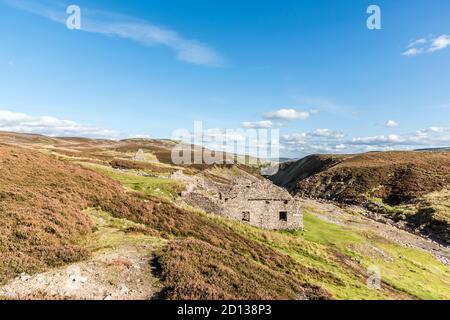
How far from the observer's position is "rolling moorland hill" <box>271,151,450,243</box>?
69625mm

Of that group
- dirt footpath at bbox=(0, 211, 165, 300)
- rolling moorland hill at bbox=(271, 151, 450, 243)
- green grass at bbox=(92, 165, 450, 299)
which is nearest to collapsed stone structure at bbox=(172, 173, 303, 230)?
green grass at bbox=(92, 165, 450, 299)

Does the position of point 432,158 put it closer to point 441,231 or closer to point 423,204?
point 423,204

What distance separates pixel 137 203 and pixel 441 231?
59.0 metres

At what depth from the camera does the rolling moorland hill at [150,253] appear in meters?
14.4

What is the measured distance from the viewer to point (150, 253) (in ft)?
61.0

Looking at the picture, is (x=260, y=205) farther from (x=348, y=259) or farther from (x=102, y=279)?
(x=102, y=279)

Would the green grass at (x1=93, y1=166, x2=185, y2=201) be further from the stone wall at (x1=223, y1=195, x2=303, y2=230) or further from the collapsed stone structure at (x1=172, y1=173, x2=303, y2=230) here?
the stone wall at (x1=223, y1=195, x2=303, y2=230)

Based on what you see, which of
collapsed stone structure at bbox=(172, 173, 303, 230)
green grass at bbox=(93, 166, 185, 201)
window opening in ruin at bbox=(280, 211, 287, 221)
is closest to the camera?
A: green grass at bbox=(93, 166, 185, 201)

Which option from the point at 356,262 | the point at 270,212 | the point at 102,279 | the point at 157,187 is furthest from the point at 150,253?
the point at 270,212

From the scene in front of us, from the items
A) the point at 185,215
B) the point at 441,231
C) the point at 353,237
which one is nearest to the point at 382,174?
the point at 441,231

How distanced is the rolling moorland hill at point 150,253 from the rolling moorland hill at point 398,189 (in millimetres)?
29384

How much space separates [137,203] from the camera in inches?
1137

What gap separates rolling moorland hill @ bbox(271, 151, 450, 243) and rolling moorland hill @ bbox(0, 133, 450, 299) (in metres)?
29.4

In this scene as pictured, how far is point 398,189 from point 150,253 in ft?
296
